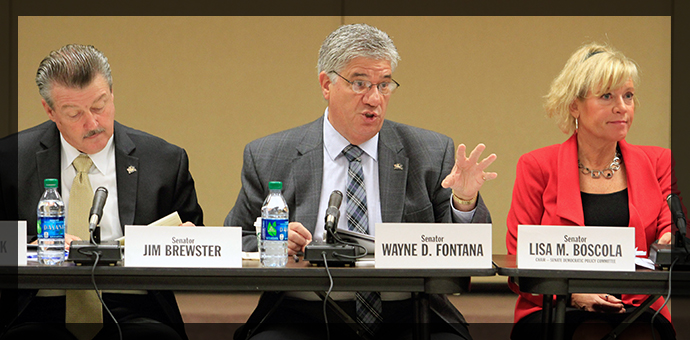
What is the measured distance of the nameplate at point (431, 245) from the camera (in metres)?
1.89

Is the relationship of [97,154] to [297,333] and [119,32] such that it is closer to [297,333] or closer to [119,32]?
[297,333]

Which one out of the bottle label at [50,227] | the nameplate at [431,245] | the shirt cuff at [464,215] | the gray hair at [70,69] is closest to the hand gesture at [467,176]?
the shirt cuff at [464,215]

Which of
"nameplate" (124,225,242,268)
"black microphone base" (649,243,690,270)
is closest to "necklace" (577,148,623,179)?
"black microphone base" (649,243,690,270)

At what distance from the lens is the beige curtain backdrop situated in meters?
4.57

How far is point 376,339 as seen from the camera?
2262 millimetres

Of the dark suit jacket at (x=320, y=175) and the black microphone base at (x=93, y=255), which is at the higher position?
the dark suit jacket at (x=320, y=175)

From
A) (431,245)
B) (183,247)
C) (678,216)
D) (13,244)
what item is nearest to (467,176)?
(431,245)

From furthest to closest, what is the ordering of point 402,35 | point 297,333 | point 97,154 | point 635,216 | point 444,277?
point 402,35 < point 97,154 < point 635,216 < point 297,333 < point 444,277

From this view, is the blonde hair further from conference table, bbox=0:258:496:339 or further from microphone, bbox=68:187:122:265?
microphone, bbox=68:187:122:265

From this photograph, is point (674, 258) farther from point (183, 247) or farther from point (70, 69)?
point (70, 69)

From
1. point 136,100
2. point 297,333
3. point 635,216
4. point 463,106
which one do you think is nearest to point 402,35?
point 463,106

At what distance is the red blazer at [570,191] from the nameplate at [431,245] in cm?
59

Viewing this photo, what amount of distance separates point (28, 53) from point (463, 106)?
Answer: 316 centimetres

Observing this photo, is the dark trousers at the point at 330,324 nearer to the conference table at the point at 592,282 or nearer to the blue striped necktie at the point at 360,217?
the blue striped necktie at the point at 360,217
